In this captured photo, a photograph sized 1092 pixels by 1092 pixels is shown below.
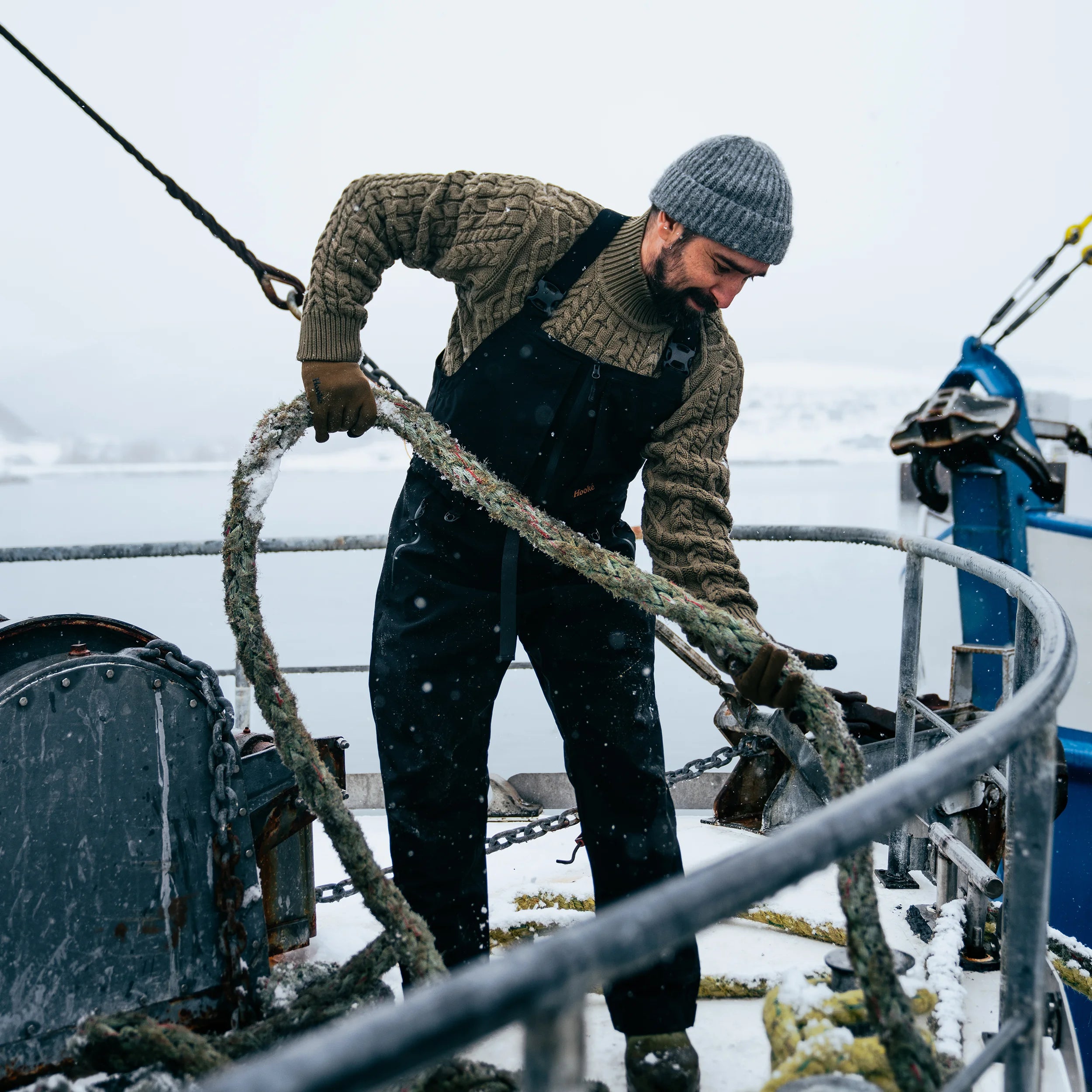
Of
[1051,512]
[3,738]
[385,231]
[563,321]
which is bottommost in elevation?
[1051,512]

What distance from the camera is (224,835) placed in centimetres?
185

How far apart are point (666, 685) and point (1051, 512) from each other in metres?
12.5

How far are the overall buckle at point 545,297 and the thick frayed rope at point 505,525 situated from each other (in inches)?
13.1

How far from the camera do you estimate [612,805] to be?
2150 millimetres

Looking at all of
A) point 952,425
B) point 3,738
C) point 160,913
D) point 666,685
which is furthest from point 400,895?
point 666,685

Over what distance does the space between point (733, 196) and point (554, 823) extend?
1905 millimetres

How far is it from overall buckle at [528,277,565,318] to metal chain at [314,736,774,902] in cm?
105

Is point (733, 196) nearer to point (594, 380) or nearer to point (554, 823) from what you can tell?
point (594, 380)

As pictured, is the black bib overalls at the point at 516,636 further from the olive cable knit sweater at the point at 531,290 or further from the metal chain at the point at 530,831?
the metal chain at the point at 530,831

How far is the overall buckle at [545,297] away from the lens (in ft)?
6.82

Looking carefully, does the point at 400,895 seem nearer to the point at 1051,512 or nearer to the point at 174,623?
the point at 1051,512

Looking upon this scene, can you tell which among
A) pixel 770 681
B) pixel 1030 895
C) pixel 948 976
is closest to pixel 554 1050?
pixel 1030 895

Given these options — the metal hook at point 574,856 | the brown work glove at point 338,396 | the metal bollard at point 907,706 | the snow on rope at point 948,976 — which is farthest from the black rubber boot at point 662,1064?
the brown work glove at point 338,396

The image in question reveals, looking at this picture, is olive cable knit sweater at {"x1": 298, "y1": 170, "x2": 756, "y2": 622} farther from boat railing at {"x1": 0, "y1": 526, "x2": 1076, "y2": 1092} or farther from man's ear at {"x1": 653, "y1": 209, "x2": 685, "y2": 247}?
boat railing at {"x1": 0, "y1": 526, "x2": 1076, "y2": 1092}
